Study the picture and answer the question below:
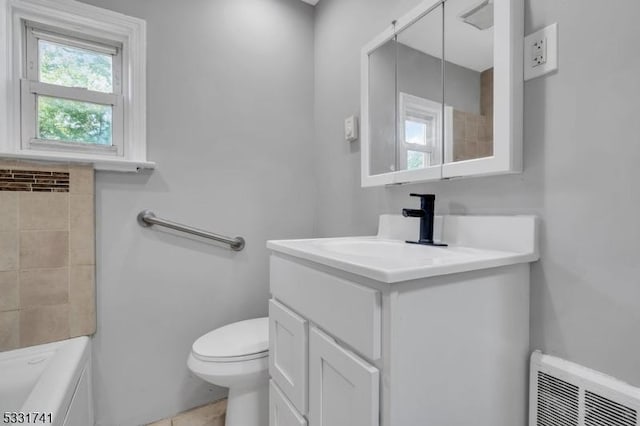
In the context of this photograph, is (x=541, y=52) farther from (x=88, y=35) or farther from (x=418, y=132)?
(x=88, y=35)

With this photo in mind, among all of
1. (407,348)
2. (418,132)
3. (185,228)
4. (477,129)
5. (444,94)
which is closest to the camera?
(407,348)

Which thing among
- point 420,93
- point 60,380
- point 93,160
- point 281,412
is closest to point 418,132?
point 420,93

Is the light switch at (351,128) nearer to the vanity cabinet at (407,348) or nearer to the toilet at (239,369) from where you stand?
the vanity cabinet at (407,348)

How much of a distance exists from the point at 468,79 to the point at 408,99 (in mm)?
260

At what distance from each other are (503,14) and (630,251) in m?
0.66

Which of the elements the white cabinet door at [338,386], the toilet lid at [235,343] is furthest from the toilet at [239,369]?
the white cabinet door at [338,386]

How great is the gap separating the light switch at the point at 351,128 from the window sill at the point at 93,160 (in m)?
0.93

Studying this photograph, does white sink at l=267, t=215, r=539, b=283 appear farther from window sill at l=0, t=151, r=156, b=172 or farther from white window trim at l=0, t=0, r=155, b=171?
white window trim at l=0, t=0, r=155, b=171

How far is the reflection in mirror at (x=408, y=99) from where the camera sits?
3.40 feet

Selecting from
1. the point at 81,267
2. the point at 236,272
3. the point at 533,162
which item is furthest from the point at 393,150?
the point at 81,267

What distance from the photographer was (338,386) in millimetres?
678

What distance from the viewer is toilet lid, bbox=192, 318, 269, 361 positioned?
1152mm

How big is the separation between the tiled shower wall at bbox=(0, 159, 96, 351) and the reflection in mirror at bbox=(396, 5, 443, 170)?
1.34 m

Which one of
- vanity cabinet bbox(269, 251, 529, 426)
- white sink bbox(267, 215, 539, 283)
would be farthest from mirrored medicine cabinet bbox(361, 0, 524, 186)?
vanity cabinet bbox(269, 251, 529, 426)
